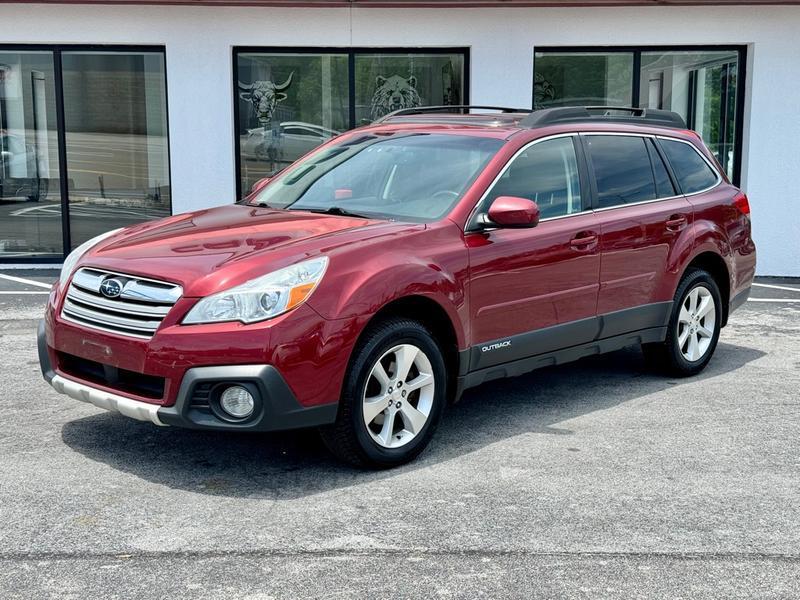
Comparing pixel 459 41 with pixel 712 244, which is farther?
pixel 459 41

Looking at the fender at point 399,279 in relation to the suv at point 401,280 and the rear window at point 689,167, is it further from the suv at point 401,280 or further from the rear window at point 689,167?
the rear window at point 689,167

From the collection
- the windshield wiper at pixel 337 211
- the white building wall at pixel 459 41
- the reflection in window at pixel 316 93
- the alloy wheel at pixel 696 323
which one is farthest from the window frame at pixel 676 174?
the reflection in window at pixel 316 93

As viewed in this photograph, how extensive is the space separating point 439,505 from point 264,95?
27.8ft

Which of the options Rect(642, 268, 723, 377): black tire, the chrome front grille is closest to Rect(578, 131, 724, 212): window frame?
Rect(642, 268, 723, 377): black tire

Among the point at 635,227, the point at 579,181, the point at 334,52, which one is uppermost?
the point at 334,52

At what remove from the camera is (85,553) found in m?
3.97

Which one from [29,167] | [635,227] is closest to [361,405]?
[635,227]

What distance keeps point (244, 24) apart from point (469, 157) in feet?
21.8

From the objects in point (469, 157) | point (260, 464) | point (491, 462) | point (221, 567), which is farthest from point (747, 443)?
point (221, 567)

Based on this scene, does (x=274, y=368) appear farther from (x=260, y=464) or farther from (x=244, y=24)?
(x=244, y=24)

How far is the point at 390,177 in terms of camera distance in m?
5.89

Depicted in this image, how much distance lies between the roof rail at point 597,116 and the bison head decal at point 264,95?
5656 mm

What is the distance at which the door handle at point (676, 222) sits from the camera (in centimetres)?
671

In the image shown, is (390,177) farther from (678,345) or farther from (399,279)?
(678,345)
